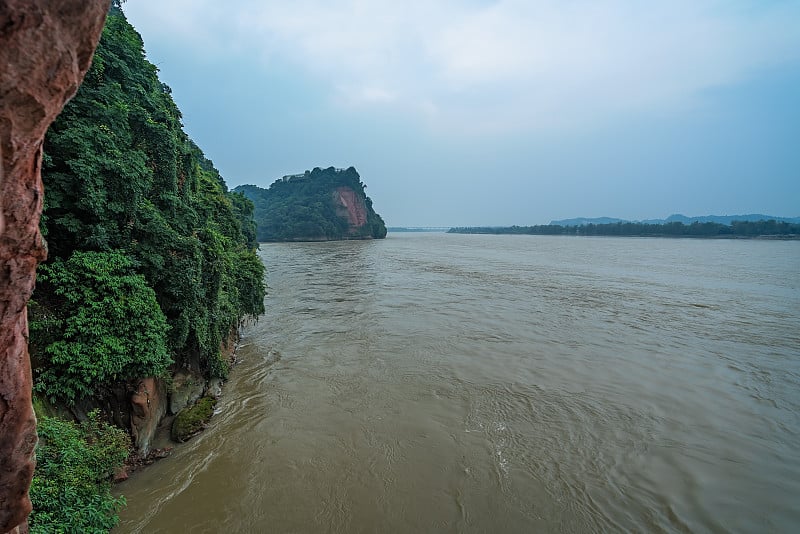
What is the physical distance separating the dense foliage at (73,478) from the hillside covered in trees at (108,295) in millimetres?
16

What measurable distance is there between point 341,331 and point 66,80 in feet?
44.6

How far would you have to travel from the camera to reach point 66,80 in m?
2.53

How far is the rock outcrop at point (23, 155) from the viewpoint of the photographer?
2.19 metres

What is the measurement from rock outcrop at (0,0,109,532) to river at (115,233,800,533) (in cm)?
385

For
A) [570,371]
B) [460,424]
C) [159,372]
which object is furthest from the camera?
[570,371]

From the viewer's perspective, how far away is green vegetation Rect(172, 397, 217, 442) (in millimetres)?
7852

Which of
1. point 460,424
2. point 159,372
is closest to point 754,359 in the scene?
point 460,424

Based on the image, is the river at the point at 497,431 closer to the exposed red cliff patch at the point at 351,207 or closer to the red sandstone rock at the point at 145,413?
the red sandstone rock at the point at 145,413

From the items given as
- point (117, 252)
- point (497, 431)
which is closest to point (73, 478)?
point (117, 252)

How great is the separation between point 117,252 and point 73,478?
4059 mm

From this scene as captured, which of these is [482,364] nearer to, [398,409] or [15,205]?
[398,409]

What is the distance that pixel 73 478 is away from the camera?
4832 mm

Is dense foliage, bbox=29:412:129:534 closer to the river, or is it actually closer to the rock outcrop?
the river

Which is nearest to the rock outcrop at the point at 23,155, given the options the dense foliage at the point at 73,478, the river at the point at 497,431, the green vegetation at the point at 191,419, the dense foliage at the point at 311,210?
the dense foliage at the point at 73,478
